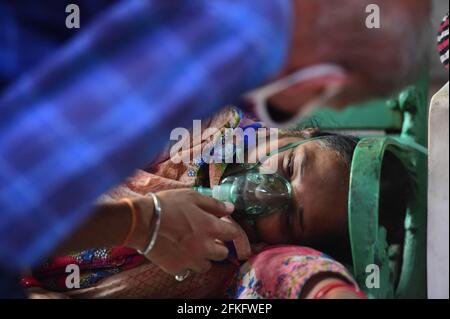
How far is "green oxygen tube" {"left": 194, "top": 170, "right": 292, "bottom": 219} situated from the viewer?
1151 mm

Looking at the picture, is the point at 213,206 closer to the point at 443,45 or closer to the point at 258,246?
the point at 258,246

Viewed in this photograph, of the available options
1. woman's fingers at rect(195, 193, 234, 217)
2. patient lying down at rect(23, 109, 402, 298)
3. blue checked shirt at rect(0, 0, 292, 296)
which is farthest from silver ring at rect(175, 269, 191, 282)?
blue checked shirt at rect(0, 0, 292, 296)

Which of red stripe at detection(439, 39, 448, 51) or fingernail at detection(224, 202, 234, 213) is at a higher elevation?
red stripe at detection(439, 39, 448, 51)

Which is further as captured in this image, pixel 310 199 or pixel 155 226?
pixel 310 199

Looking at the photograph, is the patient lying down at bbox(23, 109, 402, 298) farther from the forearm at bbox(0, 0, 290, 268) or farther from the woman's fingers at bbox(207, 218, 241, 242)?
the forearm at bbox(0, 0, 290, 268)

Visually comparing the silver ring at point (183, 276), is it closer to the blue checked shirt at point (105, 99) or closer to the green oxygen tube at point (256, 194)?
the green oxygen tube at point (256, 194)

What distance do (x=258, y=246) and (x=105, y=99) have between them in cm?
54

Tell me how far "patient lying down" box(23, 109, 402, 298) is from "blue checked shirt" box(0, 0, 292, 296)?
1.03ft

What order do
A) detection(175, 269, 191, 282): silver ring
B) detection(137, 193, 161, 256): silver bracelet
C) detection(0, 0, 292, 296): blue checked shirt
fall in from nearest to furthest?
detection(0, 0, 292, 296): blue checked shirt
detection(137, 193, 161, 256): silver bracelet
detection(175, 269, 191, 282): silver ring

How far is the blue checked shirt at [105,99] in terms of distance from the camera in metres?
0.77

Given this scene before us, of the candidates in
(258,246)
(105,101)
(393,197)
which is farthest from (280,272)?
(105,101)

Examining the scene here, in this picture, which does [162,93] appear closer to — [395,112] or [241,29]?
[241,29]

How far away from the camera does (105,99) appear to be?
806mm
